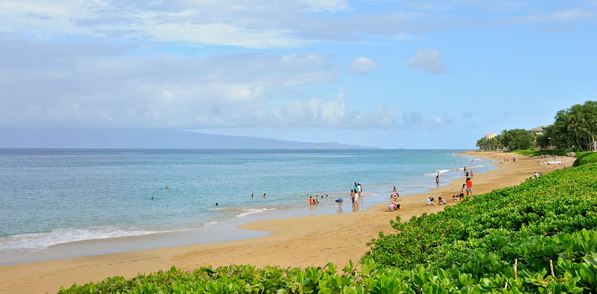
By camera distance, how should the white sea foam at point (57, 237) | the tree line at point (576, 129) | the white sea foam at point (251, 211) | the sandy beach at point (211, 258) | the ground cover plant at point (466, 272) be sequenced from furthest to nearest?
the tree line at point (576, 129) < the white sea foam at point (251, 211) < the white sea foam at point (57, 237) < the sandy beach at point (211, 258) < the ground cover plant at point (466, 272)

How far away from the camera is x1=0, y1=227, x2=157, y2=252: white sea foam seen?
22078mm

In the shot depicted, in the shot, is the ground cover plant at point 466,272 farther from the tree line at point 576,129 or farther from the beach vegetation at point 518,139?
the beach vegetation at point 518,139

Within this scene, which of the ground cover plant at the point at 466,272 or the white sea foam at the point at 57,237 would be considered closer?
the ground cover plant at the point at 466,272

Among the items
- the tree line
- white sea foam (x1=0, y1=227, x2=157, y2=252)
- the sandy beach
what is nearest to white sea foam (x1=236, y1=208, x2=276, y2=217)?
Answer: white sea foam (x1=0, y1=227, x2=157, y2=252)

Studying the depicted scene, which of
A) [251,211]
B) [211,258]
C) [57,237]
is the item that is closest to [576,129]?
[251,211]

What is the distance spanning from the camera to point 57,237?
2417cm

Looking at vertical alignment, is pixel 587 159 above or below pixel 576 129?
below

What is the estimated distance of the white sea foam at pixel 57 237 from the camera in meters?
22.1

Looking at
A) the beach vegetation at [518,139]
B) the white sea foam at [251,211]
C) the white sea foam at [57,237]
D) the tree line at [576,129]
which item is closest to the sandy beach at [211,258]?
the white sea foam at [57,237]

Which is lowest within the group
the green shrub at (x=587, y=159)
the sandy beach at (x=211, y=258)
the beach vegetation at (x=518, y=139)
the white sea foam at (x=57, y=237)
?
the white sea foam at (x=57, y=237)

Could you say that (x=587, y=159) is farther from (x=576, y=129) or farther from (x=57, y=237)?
(x=576, y=129)

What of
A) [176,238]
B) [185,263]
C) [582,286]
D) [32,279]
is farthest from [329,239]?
[582,286]

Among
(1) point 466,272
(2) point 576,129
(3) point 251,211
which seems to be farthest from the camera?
(2) point 576,129

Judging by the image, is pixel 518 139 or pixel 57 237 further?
pixel 518 139
